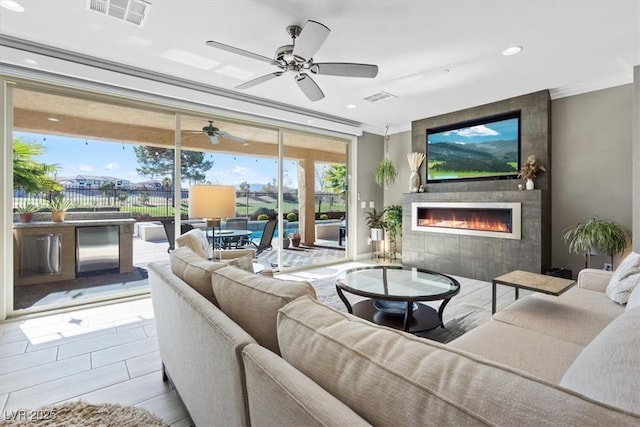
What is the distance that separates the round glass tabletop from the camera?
7.63ft

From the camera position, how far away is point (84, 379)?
2.02 metres

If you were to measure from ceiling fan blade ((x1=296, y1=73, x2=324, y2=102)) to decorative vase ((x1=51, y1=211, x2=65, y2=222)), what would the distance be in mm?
2992

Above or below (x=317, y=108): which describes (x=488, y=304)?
below

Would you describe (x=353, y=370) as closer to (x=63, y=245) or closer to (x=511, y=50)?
(x=511, y=50)

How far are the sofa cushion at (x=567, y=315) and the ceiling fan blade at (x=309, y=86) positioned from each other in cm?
247

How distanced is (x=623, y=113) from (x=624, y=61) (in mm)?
769

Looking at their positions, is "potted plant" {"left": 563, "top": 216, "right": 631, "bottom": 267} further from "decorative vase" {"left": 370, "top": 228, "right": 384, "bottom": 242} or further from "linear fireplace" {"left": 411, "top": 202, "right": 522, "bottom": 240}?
"decorative vase" {"left": 370, "top": 228, "right": 384, "bottom": 242}

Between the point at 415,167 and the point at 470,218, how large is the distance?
1343 mm

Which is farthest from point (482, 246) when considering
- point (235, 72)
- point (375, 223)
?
point (235, 72)

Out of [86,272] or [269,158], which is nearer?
[86,272]

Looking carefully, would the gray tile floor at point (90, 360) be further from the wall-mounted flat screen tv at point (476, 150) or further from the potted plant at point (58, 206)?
the wall-mounted flat screen tv at point (476, 150)

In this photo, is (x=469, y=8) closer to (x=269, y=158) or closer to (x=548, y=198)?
(x=548, y=198)

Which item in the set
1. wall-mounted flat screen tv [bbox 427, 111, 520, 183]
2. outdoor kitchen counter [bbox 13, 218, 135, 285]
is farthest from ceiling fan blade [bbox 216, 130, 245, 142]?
→ wall-mounted flat screen tv [bbox 427, 111, 520, 183]

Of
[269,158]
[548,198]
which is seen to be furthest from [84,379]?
[548,198]
